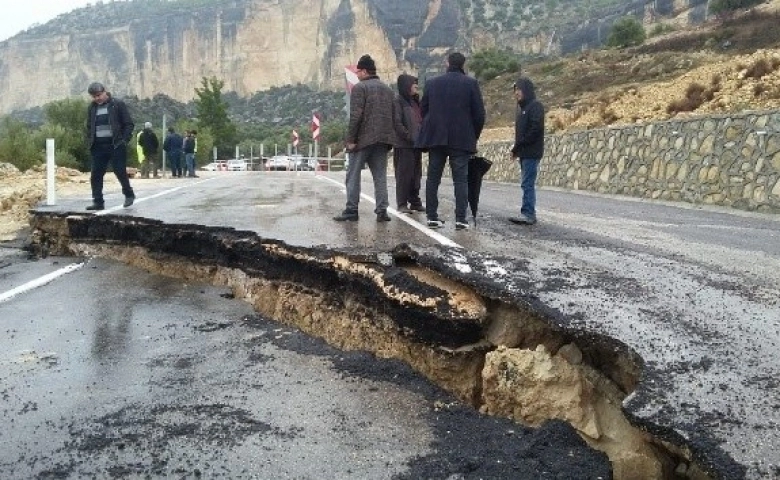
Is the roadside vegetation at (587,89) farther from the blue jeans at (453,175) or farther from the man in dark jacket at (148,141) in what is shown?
the blue jeans at (453,175)

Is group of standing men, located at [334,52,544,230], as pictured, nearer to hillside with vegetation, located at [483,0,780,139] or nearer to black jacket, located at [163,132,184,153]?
hillside with vegetation, located at [483,0,780,139]

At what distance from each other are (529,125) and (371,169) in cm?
189

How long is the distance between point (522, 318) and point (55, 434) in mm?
2609

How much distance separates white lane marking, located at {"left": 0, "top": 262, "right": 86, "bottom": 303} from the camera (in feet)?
21.3

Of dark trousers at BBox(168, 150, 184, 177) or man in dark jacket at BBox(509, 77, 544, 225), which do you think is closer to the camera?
man in dark jacket at BBox(509, 77, 544, 225)

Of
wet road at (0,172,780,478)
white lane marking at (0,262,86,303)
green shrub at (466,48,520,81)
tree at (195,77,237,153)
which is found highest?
green shrub at (466,48,520,81)

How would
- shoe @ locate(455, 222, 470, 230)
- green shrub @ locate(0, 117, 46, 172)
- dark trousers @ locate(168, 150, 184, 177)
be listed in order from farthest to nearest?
green shrub @ locate(0, 117, 46, 172) < dark trousers @ locate(168, 150, 184, 177) < shoe @ locate(455, 222, 470, 230)

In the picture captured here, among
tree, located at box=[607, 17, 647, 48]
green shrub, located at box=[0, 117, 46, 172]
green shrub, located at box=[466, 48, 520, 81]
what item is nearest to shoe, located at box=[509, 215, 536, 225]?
green shrub, located at box=[0, 117, 46, 172]

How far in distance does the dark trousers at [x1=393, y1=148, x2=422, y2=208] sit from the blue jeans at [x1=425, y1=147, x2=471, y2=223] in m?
1.44

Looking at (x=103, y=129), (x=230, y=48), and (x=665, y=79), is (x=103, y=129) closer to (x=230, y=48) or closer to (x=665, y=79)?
(x=665, y=79)

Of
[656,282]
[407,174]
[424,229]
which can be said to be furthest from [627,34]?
[656,282]

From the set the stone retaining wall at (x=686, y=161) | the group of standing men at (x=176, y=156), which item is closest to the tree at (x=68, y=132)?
the group of standing men at (x=176, y=156)

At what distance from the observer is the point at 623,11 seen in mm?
80938

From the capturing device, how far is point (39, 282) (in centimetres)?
707
